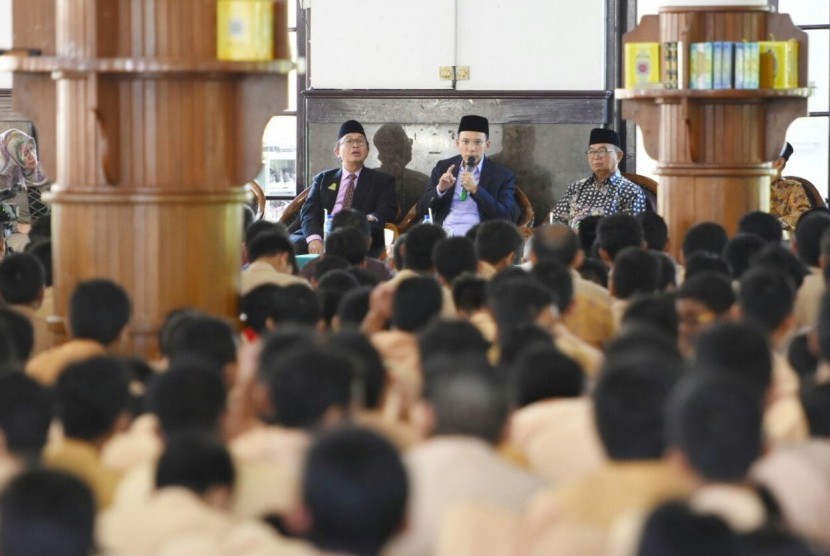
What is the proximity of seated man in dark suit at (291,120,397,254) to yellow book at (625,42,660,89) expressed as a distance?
216 centimetres

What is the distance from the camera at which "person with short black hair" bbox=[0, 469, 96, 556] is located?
264 cm

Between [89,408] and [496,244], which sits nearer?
[89,408]

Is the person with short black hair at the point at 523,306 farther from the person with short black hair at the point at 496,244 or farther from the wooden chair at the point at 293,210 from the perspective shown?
the wooden chair at the point at 293,210

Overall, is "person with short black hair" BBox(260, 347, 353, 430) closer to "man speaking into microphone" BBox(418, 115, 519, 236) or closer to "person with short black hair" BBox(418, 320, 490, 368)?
"person with short black hair" BBox(418, 320, 490, 368)

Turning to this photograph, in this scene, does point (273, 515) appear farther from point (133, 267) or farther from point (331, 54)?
point (331, 54)

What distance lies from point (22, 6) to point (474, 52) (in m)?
5.14

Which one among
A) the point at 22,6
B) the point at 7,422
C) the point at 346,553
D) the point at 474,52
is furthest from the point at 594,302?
the point at 474,52

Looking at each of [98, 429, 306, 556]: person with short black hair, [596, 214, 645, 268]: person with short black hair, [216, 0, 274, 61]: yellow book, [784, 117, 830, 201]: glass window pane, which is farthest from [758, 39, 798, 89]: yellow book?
[98, 429, 306, 556]: person with short black hair

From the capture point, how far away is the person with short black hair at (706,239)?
24.0 feet

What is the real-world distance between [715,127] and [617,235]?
1.19m

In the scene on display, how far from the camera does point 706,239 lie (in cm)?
731

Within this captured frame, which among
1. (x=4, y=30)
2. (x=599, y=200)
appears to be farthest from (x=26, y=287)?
(x=4, y=30)

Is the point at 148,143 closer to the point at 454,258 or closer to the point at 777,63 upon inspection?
the point at 454,258

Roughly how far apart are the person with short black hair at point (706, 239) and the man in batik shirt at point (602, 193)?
199 centimetres
